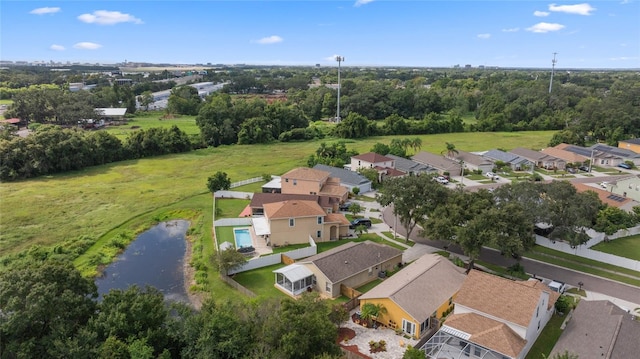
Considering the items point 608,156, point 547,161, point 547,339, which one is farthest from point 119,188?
point 608,156

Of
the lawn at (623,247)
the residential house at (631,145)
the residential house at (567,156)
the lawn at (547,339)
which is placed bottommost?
the lawn at (547,339)

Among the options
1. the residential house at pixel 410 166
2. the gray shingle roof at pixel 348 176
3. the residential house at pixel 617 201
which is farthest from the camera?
the residential house at pixel 410 166

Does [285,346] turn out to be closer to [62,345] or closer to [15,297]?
[62,345]

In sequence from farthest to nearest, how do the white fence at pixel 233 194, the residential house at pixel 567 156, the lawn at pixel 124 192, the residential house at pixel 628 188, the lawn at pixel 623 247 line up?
1. the residential house at pixel 567 156
2. the white fence at pixel 233 194
3. the residential house at pixel 628 188
4. the lawn at pixel 124 192
5. the lawn at pixel 623 247

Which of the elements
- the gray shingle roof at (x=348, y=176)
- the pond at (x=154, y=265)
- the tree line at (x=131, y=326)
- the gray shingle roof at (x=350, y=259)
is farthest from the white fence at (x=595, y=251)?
the pond at (x=154, y=265)

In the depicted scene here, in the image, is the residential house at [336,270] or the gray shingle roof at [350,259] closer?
the residential house at [336,270]

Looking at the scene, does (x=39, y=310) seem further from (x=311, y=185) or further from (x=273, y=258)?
(x=311, y=185)

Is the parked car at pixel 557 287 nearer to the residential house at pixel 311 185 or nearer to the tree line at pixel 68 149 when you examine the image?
the residential house at pixel 311 185

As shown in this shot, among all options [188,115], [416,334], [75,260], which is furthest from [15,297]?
[188,115]
